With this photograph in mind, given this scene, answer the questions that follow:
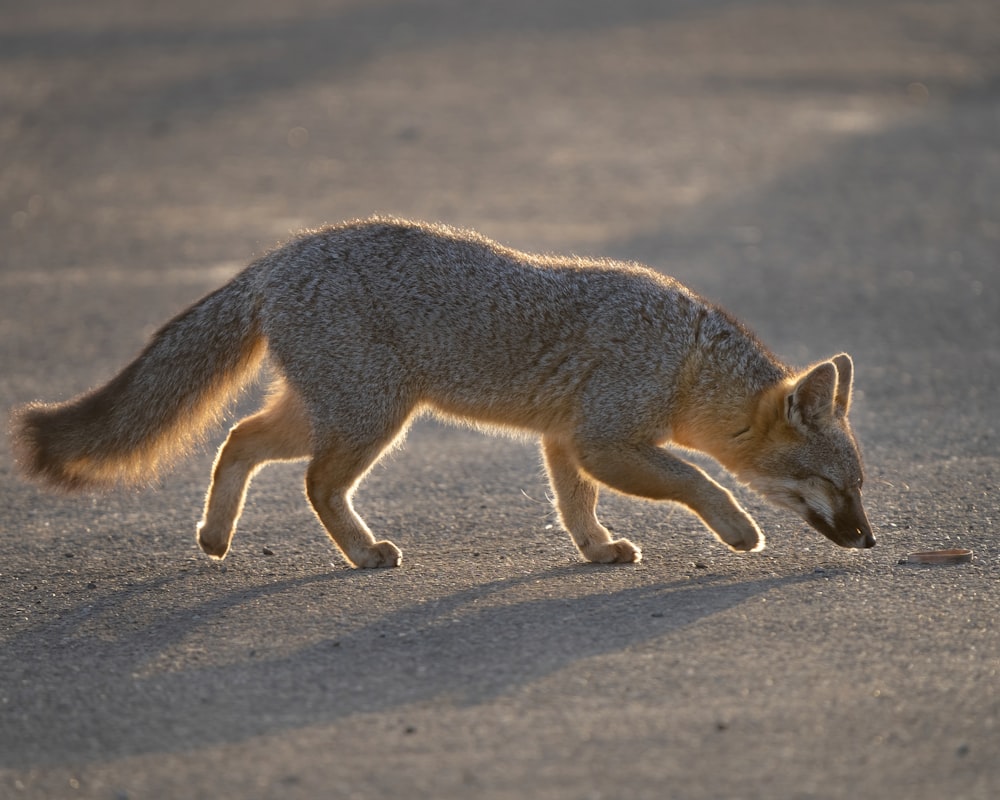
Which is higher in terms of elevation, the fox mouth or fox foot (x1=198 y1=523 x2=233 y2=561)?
the fox mouth

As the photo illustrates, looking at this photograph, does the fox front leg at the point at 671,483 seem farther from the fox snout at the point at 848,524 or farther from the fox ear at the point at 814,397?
the fox ear at the point at 814,397

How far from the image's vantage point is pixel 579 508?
711 centimetres

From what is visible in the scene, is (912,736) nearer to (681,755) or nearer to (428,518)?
(681,755)

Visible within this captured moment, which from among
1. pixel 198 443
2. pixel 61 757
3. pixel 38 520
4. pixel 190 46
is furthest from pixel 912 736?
pixel 190 46

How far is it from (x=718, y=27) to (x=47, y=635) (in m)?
24.2

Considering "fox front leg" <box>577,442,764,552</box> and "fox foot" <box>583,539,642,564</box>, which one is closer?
"fox front leg" <box>577,442,764,552</box>

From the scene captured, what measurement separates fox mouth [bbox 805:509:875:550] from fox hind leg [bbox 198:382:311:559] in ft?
8.50

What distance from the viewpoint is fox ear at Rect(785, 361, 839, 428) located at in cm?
666

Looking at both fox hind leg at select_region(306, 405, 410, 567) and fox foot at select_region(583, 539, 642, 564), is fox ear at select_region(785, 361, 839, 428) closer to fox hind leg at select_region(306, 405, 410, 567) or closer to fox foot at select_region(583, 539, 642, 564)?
fox foot at select_region(583, 539, 642, 564)

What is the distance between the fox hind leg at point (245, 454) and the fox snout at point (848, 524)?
258cm

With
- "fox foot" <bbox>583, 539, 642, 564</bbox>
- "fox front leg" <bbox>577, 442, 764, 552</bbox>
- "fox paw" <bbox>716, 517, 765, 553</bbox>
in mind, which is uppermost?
"fox front leg" <bbox>577, 442, 764, 552</bbox>

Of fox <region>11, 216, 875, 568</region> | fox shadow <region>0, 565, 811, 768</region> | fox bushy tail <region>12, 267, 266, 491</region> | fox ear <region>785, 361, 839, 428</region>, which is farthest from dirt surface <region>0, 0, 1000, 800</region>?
fox ear <region>785, 361, 839, 428</region>

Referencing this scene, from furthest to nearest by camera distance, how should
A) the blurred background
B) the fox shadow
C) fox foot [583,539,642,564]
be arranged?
the blurred background, fox foot [583,539,642,564], the fox shadow

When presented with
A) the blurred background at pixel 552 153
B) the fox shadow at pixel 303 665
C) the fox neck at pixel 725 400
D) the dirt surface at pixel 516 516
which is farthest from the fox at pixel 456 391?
the blurred background at pixel 552 153
